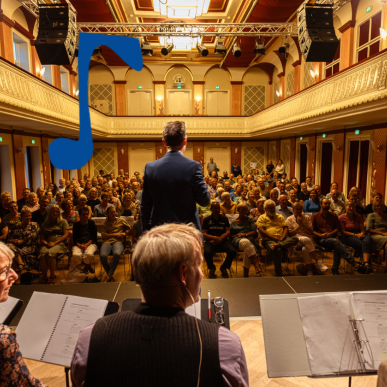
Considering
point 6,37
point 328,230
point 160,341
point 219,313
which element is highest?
point 6,37

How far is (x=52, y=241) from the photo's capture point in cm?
494

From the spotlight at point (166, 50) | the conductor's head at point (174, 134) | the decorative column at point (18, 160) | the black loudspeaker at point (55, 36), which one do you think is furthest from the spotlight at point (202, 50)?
the conductor's head at point (174, 134)

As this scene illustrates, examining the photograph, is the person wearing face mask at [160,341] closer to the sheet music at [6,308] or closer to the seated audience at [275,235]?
the sheet music at [6,308]

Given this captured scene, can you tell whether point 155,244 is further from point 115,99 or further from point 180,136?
point 115,99

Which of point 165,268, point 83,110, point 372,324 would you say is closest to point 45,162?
point 83,110

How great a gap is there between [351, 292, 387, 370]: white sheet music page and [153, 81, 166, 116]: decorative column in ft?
53.9

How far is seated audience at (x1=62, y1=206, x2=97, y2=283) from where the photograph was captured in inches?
185

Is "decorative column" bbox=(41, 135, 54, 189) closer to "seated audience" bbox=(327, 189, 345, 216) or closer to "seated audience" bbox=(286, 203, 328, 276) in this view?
"seated audience" bbox=(286, 203, 328, 276)

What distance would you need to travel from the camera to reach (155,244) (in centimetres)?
100

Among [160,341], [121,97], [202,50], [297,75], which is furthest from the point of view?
[121,97]

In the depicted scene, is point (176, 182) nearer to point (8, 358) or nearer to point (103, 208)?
point (8, 358)

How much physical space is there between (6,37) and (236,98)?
11290mm

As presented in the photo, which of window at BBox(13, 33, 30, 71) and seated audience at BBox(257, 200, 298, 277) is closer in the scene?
seated audience at BBox(257, 200, 298, 277)

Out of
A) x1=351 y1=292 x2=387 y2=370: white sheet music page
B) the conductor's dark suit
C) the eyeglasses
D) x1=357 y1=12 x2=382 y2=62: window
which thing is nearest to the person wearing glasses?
the conductor's dark suit
